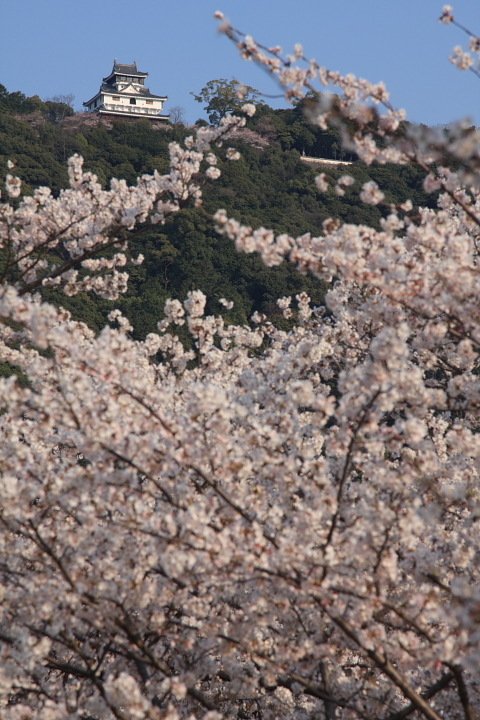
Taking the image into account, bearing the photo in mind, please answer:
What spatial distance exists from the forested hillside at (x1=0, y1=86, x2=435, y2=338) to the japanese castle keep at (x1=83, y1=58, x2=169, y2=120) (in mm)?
14224

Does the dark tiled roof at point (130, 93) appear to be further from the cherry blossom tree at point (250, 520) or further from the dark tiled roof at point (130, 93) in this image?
the cherry blossom tree at point (250, 520)

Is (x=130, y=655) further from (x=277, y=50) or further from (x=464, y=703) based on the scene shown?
(x=277, y=50)

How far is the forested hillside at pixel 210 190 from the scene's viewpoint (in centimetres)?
3822

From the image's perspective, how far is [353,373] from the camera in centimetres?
418

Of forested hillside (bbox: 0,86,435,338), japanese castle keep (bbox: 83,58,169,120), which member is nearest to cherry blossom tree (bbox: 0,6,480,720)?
forested hillside (bbox: 0,86,435,338)

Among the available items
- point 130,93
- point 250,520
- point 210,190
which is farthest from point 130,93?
point 250,520

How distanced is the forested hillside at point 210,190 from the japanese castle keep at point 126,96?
14.2m

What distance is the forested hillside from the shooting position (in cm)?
3822

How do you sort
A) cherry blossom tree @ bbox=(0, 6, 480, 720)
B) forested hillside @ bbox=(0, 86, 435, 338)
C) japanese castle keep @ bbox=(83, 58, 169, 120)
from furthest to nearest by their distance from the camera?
japanese castle keep @ bbox=(83, 58, 169, 120) < forested hillside @ bbox=(0, 86, 435, 338) < cherry blossom tree @ bbox=(0, 6, 480, 720)

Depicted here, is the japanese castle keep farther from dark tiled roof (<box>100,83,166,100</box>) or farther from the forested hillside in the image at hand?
the forested hillside

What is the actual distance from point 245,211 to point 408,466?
41390 millimetres

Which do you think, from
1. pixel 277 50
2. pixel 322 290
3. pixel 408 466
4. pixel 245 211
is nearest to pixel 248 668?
pixel 408 466

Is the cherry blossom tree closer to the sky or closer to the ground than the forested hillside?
closer to the ground

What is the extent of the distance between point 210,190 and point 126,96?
37.0 meters
